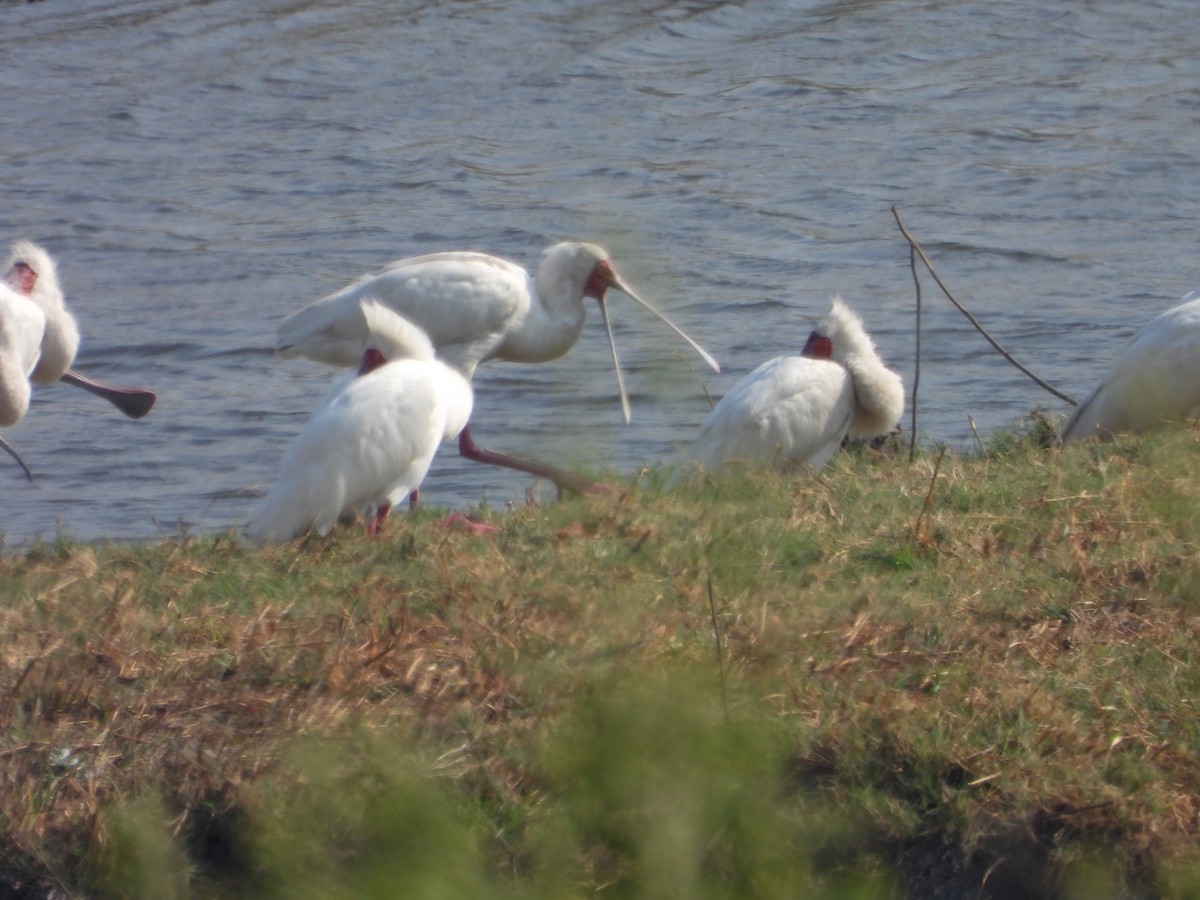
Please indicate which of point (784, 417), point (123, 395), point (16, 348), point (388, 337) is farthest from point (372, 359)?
point (123, 395)

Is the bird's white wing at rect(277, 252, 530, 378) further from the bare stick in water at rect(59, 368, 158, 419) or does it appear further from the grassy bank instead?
the grassy bank

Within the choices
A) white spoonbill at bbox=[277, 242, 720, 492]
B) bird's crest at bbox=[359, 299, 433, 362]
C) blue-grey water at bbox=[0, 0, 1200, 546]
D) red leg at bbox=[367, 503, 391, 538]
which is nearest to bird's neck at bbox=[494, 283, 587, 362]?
white spoonbill at bbox=[277, 242, 720, 492]

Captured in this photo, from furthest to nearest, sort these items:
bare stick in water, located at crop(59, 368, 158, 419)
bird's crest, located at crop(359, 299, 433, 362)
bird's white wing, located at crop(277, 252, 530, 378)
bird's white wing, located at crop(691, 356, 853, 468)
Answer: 1. bare stick in water, located at crop(59, 368, 158, 419)
2. bird's white wing, located at crop(277, 252, 530, 378)
3. bird's white wing, located at crop(691, 356, 853, 468)
4. bird's crest, located at crop(359, 299, 433, 362)

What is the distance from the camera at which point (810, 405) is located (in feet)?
21.5

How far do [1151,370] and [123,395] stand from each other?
4.71 m

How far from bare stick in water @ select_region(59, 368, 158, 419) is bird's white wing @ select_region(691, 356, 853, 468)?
3.14m

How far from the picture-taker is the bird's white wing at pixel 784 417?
6.37 m

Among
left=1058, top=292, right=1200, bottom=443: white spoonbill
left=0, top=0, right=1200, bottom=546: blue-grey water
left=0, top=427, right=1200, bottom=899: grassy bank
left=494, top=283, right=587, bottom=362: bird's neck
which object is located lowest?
left=0, top=0, right=1200, bottom=546: blue-grey water

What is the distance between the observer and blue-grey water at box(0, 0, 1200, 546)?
30.8 ft

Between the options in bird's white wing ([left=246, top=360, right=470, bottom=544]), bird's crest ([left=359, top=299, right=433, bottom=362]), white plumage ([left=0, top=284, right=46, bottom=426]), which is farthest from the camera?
white plumage ([left=0, top=284, right=46, bottom=426])

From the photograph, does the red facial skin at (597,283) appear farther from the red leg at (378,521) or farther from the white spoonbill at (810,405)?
the red leg at (378,521)

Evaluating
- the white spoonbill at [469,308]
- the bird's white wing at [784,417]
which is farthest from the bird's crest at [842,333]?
the white spoonbill at [469,308]

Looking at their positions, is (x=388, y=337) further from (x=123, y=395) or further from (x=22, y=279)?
(x=123, y=395)

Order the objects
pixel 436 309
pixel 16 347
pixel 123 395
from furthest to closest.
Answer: pixel 123 395, pixel 436 309, pixel 16 347
